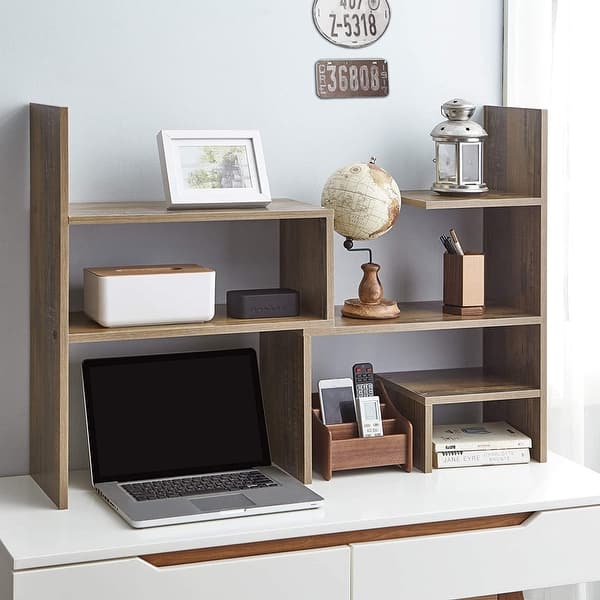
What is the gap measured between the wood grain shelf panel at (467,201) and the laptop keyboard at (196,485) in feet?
2.21

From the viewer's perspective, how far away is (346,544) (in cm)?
208

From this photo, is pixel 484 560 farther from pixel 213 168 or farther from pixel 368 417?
pixel 213 168

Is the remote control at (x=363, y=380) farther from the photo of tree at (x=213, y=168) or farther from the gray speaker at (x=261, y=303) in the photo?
the photo of tree at (x=213, y=168)

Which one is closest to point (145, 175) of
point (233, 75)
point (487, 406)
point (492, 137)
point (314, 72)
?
point (233, 75)

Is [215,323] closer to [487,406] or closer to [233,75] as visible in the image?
[233,75]

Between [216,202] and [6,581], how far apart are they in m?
0.82

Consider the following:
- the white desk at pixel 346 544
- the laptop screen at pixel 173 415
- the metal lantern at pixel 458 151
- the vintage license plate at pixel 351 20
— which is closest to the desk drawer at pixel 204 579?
the white desk at pixel 346 544

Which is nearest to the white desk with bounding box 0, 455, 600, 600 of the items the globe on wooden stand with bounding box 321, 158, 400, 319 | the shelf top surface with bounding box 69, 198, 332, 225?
the globe on wooden stand with bounding box 321, 158, 400, 319

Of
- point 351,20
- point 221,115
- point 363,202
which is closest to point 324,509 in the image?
point 363,202

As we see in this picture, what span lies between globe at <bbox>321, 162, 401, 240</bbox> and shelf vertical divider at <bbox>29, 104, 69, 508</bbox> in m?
0.58

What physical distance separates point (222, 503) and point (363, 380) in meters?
0.48

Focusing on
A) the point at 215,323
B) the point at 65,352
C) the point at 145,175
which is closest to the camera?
the point at 65,352

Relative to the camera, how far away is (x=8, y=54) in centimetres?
228

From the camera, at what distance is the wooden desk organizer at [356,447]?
2.34m
